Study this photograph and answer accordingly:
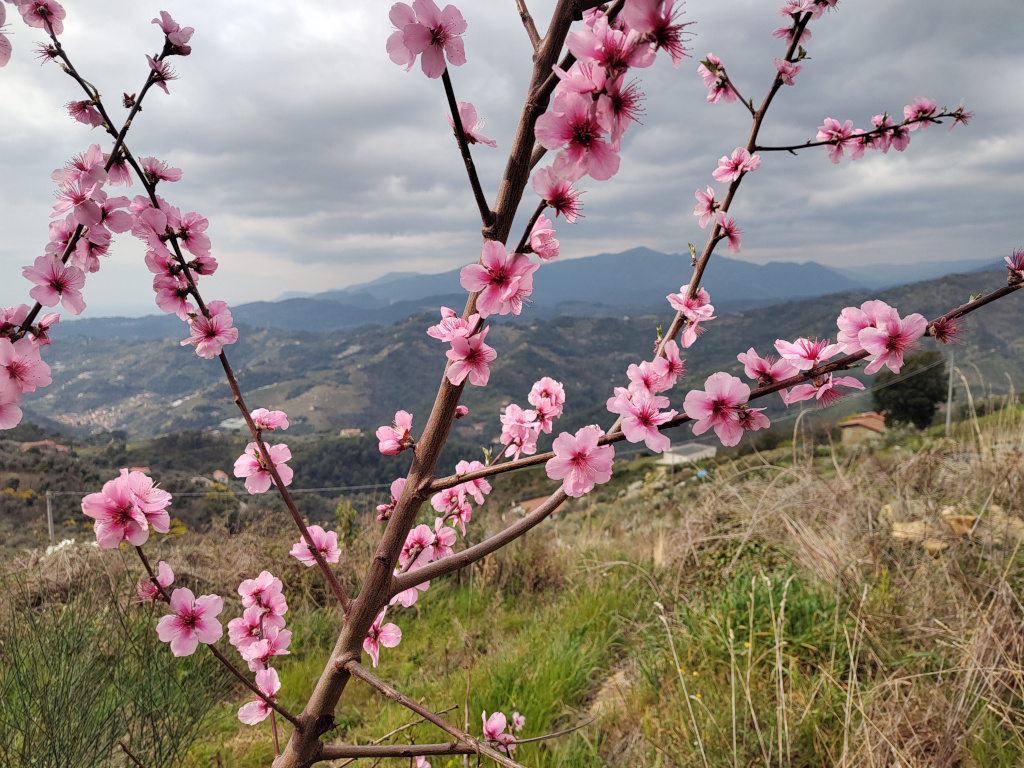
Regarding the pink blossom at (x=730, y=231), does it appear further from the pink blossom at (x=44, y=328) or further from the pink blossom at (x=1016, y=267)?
the pink blossom at (x=44, y=328)

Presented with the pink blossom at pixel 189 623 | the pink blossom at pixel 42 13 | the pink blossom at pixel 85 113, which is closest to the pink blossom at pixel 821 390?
the pink blossom at pixel 189 623

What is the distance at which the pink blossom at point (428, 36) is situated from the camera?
0.74 metres

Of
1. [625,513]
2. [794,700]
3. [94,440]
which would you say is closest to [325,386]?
[94,440]

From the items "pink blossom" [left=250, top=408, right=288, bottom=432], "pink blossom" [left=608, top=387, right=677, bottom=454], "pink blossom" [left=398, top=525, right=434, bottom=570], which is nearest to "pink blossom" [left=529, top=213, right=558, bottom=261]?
"pink blossom" [left=608, top=387, right=677, bottom=454]

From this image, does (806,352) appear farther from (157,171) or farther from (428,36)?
(157,171)

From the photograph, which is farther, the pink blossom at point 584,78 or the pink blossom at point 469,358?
the pink blossom at point 469,358

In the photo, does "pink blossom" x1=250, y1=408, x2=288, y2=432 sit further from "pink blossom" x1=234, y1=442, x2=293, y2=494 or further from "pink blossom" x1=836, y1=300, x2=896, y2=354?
"pink blossom" x1=836, y1=300, x2=896, y2=354

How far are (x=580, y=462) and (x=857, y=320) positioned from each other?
52 centimetres

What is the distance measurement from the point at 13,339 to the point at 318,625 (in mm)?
3823

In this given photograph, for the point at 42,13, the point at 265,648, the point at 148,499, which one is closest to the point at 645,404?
the point at 148,499

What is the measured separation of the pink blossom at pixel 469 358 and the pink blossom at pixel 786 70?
4.06ft

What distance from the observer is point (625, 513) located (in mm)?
9852

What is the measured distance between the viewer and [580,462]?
89 cm

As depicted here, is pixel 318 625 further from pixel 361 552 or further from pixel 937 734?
pixel 937 734
